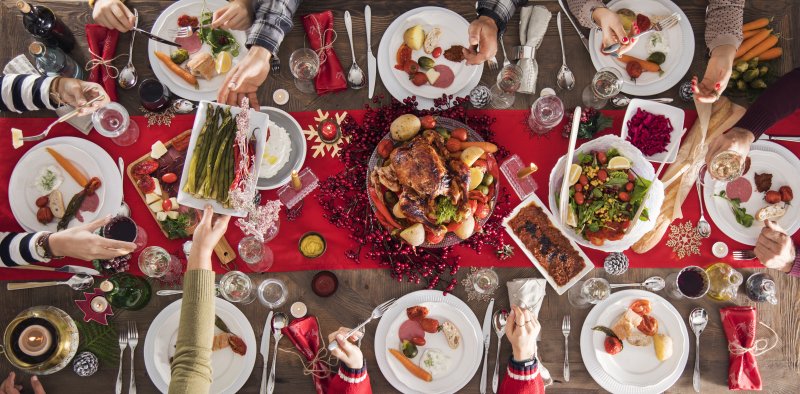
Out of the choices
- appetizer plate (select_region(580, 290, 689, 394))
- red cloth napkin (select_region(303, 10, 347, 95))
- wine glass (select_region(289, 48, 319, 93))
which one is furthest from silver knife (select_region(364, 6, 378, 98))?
appetizer plate (select_region(580, 290, 689, 394))

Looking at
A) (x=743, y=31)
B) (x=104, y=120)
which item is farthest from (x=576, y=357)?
(x=104, y=120)

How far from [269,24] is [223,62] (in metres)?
0.33

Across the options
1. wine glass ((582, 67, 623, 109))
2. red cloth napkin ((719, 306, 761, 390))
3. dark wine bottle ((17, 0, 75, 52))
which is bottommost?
red cloth napkin ((719, 306, 761, 390))

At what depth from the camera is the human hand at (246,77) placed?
8.95 feet

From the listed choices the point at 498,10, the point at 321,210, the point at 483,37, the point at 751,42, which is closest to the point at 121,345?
the point at 321,210

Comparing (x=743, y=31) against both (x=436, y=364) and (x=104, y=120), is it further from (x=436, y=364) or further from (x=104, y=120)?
(x=104, y=120)

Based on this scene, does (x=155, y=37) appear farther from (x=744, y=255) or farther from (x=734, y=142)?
(x=744, y=255)

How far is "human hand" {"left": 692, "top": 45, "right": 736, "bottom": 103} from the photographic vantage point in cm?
276

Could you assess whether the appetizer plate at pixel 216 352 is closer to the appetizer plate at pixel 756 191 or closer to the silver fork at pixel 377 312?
the silver fork at pixel 377 312

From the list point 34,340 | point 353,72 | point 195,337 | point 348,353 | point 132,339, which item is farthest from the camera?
point 353,72

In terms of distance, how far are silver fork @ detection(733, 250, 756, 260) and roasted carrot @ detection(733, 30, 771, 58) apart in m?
1.06

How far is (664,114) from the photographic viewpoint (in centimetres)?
285

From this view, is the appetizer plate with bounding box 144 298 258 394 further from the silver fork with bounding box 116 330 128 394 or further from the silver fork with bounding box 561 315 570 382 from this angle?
the silver fork with bounding box 561 315 570 382

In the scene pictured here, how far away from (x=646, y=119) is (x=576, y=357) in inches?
52.1
